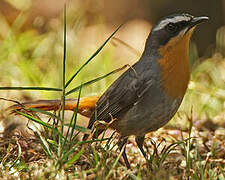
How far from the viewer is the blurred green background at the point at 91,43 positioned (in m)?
6.59

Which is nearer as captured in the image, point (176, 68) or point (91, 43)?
point (176, 68)

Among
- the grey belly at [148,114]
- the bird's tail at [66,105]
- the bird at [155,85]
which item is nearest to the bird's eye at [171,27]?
the bird at [155,85]

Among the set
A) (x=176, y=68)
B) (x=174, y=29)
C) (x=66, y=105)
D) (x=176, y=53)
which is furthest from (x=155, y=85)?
(x=66, y=105)

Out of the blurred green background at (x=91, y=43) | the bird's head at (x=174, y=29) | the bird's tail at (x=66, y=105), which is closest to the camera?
the bird's head at (x=174, y=29)

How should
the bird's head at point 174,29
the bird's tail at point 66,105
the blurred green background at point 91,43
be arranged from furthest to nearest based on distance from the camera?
the blurred green background at point 91,43, the bird's tail at point 66,105, the bird's head at point 174,29

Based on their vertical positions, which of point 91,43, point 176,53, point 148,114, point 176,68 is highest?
point 91,43

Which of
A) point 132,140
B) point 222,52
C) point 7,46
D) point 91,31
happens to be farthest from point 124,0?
point 132,140

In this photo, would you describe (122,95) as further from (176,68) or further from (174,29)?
(174,29)

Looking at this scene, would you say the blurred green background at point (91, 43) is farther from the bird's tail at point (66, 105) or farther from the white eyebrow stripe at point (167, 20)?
the bird's tail at point (66, 105)

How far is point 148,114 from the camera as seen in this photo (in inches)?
172

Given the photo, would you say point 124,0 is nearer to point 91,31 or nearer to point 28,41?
point 91,31

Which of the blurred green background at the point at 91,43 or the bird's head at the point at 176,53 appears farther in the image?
the blurred green background at the point at 91,43

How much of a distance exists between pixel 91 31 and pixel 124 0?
3.99 ft

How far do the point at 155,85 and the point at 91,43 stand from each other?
194 inches
